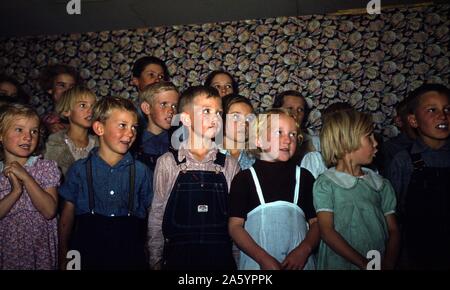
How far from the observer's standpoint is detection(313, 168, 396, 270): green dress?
1836 millimetres

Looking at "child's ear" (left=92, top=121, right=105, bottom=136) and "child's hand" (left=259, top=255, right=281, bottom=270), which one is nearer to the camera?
"child's hand" (left=259, top=255, right=281, bottom=270)

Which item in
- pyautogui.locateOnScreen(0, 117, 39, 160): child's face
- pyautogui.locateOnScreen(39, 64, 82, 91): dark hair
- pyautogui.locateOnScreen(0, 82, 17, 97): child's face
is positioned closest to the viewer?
pyautogui.locateOnScreen(0, 117, 39, 160): child's face

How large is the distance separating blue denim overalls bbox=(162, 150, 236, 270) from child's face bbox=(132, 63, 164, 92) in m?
1.62

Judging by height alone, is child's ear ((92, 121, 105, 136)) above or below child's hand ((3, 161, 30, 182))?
above

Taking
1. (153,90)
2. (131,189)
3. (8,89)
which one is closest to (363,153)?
(131,189)

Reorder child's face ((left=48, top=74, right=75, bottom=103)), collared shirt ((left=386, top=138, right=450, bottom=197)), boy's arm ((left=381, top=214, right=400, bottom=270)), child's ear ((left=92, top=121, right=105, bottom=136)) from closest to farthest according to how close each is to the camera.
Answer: boy's arm ((left=381, top=214, right=400, bottom=270)) → child's ear ((left=92, top=121, right=105, bottom=136)) → collared shirt ((left=386, top=138, right=450, bottom=197)) → child's face ((left=48, top=74, right=75, bottom=103))

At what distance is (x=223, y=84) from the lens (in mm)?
3182

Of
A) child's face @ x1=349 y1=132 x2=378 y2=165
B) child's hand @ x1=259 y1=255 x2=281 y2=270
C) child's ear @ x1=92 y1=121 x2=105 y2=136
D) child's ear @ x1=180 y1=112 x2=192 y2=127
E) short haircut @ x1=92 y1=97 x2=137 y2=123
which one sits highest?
short haircut @ x1=92 y1=97 x2=137 y2=123

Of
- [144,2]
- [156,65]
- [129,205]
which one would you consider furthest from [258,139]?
[144,2]

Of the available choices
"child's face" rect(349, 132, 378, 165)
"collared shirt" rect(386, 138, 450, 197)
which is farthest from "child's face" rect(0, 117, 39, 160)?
"collared shirt" rect(386, 138, 450, 197)

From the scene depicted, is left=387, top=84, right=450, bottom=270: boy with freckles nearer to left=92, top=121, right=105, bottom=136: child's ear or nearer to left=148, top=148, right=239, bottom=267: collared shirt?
left=148, top=148, right=239, bottom=267: collared shirt

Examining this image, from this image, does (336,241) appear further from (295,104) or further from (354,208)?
(295,104)

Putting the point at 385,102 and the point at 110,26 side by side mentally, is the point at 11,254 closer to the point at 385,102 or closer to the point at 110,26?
the point at 110,26

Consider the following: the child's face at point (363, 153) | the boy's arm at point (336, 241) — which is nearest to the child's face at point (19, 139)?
the boy's arm at point (336, 241)
